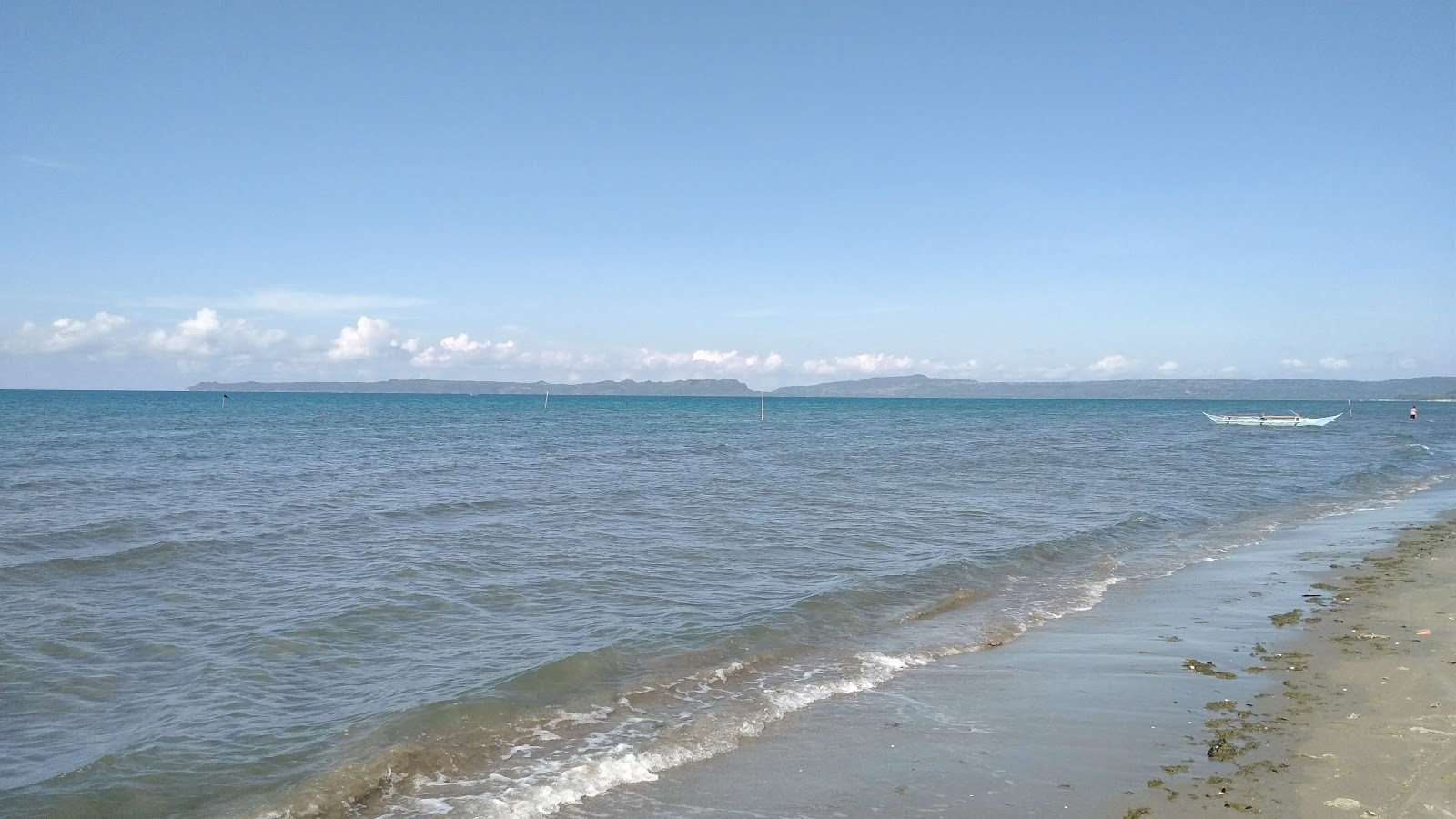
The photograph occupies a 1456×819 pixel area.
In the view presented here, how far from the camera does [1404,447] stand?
46344 millimetres

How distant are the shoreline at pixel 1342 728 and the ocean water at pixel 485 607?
10.2 ft

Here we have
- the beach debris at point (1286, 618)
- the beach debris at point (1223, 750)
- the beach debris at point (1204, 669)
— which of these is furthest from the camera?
the beach debris at point (1286, 618)

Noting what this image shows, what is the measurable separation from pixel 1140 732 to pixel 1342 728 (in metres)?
1.56

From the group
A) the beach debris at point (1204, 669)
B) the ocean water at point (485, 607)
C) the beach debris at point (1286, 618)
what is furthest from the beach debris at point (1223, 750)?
the beach debris at point (1286, 618)

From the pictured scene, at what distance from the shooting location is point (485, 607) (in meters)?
11.8

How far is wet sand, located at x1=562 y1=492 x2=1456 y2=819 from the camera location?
5961mm

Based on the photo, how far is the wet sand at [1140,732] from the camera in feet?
19.6

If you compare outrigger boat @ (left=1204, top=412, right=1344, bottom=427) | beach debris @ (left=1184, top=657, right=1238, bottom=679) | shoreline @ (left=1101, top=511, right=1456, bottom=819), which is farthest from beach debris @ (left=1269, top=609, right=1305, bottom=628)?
outrigger boat @ (left=1204, top=412, right=1344, bottom=427)

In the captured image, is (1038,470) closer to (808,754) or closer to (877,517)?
(877,517)

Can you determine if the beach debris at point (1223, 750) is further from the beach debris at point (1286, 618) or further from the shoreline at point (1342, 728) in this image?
the beach debris at point (1286, 618)

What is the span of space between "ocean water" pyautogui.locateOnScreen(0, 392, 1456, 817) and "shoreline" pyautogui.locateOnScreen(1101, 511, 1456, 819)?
3096mm

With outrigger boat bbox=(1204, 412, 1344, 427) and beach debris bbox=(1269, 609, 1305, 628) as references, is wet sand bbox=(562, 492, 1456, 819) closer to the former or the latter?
beach debris bbox=(1269, 609, 1305, 628)

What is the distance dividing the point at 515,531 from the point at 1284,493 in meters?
23.1

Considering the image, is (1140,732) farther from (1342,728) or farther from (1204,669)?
(1204,669)
